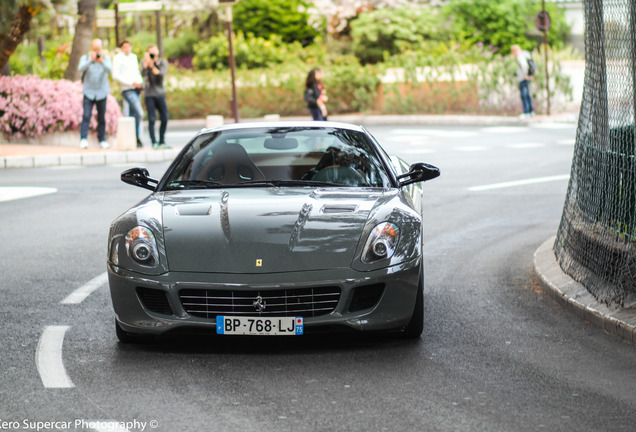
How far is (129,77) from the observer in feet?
70.4

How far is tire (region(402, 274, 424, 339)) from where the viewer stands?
615 centimetres

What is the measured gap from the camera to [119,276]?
6004mm

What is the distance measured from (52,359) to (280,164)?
2497mm

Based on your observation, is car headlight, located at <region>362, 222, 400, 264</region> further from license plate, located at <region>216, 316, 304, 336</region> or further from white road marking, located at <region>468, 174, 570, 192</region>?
white road marking, located at <region>468, 174, 570, 192</region>

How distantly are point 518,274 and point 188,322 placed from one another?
11.9 feet

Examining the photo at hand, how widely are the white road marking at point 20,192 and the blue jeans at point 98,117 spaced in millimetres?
5799

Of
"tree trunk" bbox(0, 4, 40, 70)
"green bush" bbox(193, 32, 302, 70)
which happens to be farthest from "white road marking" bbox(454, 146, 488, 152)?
"green bush" bbox(193, 32, 302, 70)

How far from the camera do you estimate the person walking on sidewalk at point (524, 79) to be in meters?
28.9

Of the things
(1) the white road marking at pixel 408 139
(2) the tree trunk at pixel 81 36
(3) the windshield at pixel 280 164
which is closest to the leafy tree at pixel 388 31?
(1) the white road marking at pixel 408 139

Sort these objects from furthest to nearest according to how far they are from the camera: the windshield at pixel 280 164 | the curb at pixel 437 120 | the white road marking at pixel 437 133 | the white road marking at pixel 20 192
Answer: the curb at pixel 437 120, the white road marking at pixel 437 133, the white road marking at pixel 20 192, the windshield at pixel 280 164

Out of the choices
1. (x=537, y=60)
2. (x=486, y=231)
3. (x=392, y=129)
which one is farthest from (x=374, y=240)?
(x=537, y=60)

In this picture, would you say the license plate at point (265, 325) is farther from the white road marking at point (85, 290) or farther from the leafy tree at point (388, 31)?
the leafy tree at point (388, 31)

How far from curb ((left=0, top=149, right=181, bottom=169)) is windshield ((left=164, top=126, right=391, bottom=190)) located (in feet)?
40.8

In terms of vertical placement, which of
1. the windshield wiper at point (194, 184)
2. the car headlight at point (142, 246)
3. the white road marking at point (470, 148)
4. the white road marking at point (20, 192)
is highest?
the windshield wiper at point (194, 184)
